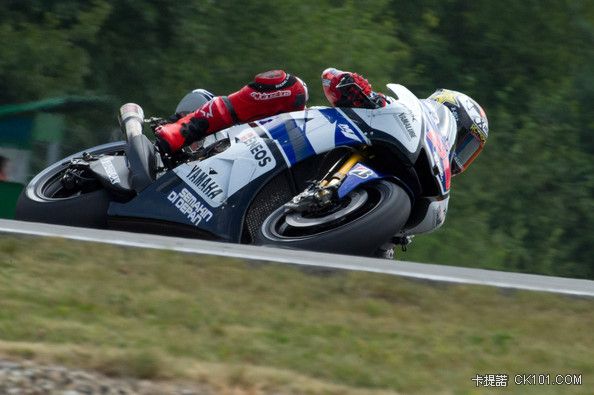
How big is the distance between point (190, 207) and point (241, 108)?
869 mm

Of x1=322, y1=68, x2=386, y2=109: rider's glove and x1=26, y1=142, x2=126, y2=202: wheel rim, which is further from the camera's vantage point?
x1=26, y1=142, x2=126, y2=202: wheel rim

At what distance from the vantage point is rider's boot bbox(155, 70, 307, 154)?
9.32 m

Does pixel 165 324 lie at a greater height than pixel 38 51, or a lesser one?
greater

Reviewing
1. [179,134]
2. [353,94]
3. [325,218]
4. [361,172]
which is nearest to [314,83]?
[179,134]

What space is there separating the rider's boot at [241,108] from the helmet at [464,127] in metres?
1.25

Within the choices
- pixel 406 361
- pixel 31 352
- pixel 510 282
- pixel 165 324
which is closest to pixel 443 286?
pixel 510 282

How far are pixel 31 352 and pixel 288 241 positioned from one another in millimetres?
3292

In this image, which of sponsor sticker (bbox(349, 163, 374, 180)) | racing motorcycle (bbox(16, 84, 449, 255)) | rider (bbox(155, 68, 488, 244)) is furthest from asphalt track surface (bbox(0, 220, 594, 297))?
rider (bbox(155, 68, 488, 244))

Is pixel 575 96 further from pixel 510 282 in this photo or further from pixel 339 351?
pixel 339 351

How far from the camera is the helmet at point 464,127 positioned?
1002cm

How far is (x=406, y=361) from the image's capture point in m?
6.05

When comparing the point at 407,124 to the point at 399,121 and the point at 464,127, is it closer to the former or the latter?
the point at 399,121

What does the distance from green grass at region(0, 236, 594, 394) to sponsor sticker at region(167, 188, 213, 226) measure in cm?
154

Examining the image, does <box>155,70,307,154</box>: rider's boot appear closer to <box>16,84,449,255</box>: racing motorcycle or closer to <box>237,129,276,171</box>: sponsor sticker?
<box>16,84,449,255</box>: racing motorcycle
